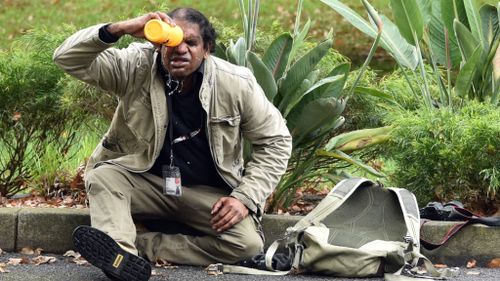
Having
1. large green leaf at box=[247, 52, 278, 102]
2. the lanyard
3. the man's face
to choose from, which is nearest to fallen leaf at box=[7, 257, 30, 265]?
the lanyard

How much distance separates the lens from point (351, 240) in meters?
5.89

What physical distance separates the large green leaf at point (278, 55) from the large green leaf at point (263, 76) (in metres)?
0.21

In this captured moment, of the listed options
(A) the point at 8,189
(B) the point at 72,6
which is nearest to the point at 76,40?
(A) the point at 8,189

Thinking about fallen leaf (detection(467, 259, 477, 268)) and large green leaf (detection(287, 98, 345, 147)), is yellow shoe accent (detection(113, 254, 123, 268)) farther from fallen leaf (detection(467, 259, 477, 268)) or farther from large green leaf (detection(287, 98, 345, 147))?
fallen leaf (detection(467, 259, 477, 268))

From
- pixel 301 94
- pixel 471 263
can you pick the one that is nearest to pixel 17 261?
pixel 301 94

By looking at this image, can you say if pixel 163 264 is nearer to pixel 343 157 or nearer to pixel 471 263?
pixel 343 157

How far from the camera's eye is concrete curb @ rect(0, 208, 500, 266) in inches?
245

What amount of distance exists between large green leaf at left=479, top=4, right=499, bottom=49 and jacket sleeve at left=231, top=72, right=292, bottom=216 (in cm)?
177

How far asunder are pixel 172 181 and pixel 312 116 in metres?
1.07

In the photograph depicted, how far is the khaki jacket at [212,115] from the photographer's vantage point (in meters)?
5.77

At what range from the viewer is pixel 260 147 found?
6.00 meters

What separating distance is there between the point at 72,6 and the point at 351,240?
12.1 metres

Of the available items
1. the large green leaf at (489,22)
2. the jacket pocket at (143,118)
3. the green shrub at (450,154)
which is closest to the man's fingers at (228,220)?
the jacket pocket at (143,118)

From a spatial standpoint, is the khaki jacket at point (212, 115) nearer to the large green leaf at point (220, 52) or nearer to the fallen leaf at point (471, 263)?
the large green leaf at point (220, 52)
